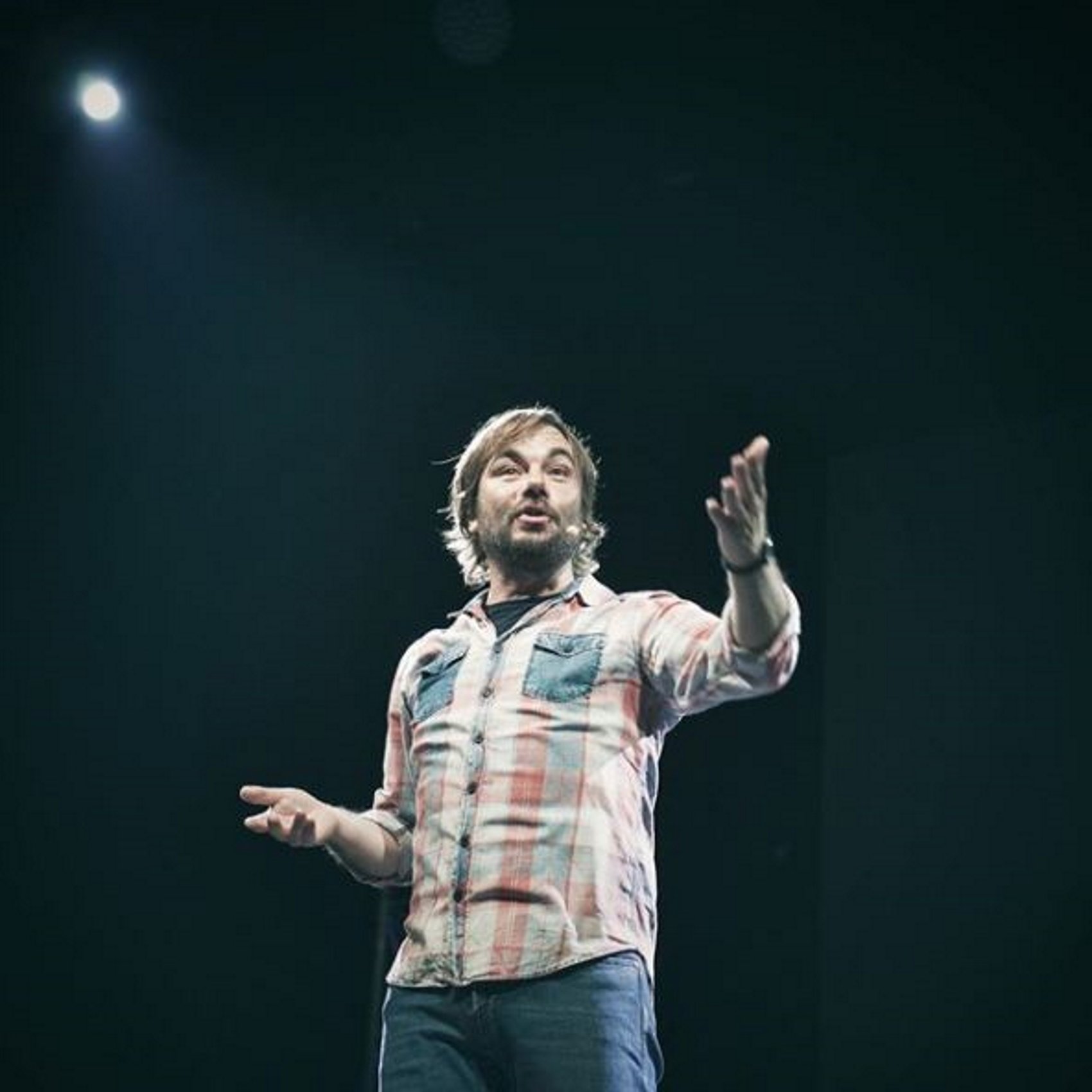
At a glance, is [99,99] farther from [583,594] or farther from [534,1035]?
[534,1035]

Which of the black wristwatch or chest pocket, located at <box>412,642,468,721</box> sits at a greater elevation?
the black wristwatch

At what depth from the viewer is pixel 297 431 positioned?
3.90 m

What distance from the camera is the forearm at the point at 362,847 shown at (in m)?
1.82

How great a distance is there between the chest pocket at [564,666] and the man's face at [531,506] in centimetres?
17

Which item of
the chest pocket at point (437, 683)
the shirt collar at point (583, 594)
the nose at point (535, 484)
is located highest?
the nose at point (535, 484)

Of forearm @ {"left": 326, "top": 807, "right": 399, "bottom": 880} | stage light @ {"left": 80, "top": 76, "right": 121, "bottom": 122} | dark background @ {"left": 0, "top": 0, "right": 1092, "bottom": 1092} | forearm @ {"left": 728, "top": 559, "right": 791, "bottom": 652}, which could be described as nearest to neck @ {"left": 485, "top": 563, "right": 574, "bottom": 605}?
forearm @ {"left": 326, "top": 807, "right": 399, "bottom": 880}

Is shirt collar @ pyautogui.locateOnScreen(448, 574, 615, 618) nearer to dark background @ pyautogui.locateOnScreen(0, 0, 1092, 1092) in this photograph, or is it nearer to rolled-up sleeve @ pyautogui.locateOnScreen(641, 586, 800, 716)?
rolled-up sleeve @ pyautogui.locateOnScreen(641, 586, 800, 716)

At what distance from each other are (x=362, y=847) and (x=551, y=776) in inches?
12.1

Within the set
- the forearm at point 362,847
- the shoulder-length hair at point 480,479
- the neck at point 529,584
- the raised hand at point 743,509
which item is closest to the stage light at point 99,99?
the shoulder-length hair at point 480,479

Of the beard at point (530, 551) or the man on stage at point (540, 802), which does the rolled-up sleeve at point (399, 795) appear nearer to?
the man on stage at point (540, 802)

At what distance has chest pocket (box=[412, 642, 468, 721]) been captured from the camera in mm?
1897

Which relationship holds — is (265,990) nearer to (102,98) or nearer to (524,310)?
(524,310)

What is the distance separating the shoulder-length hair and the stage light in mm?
1748

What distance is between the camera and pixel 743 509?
5.03ft
